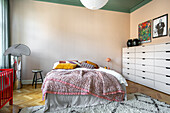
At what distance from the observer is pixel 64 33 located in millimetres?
3766

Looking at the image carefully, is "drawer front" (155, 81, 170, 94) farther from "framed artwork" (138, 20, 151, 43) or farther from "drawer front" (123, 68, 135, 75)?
"framed artwork" (138, 20, 151, 43)

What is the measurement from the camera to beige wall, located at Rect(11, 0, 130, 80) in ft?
11.2

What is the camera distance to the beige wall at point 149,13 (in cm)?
303

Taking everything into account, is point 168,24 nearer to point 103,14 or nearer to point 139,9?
point 139,9

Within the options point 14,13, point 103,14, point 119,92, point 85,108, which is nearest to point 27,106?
point 85,108

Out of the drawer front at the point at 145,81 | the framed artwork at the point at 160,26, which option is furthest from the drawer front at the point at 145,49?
the drawer front at the point at 145,81

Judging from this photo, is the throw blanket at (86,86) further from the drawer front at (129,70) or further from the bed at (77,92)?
the drawer front at (129,70)

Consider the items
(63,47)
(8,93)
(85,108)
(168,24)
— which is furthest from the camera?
(63,47)

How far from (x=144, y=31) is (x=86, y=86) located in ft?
10.7

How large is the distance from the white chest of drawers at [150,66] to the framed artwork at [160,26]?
22.3 inches

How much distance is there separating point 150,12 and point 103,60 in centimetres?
240

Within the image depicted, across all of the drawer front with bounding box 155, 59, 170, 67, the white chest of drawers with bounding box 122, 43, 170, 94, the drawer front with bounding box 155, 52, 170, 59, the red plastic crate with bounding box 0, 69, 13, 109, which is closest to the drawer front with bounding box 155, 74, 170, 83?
the white chest of drawers with bounding box 122, 43, 170, 94

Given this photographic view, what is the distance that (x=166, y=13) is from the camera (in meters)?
2.96

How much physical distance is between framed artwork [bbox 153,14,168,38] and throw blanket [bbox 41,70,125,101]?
7.78 feet
